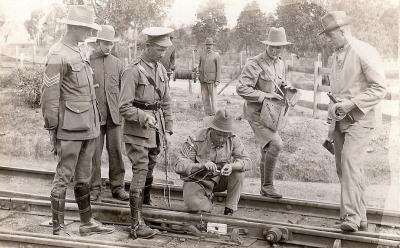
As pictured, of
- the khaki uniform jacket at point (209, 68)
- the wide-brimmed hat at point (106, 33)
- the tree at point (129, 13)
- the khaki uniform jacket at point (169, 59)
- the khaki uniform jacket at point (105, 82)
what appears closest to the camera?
the wide-brimmed hat at point (106, 33)

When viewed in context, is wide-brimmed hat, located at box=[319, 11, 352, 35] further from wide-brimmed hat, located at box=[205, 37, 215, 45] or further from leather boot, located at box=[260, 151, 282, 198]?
wide-brimmed hat, located at box=[205, 37, 215, 45]

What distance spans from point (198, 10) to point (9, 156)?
5.09m

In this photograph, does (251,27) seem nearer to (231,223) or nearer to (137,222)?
(231,223)

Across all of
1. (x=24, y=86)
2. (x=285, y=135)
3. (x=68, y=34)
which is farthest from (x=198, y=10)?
(x=68, y=34)

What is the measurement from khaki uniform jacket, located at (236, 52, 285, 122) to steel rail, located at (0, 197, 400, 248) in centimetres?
191

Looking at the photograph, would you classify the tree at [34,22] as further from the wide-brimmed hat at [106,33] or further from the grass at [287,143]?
the wide-brimmed hat at [106,33]

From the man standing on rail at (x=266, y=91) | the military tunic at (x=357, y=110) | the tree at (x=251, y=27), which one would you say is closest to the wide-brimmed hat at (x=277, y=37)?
the man standing on rail at (x=266, y=91)

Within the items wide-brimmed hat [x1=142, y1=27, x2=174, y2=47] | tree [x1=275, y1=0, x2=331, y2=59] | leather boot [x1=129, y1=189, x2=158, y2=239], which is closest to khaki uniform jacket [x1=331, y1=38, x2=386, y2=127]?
wide-brimmed hat [x1=142, y1=27, x2=174, y2=47]

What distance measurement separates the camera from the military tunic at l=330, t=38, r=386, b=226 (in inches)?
241

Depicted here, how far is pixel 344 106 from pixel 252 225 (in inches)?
64.7

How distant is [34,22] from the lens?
9508 millimetres

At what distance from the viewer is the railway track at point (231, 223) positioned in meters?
5.90

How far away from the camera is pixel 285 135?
471 inches

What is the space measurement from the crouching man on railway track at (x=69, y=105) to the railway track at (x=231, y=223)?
69 centimetres
